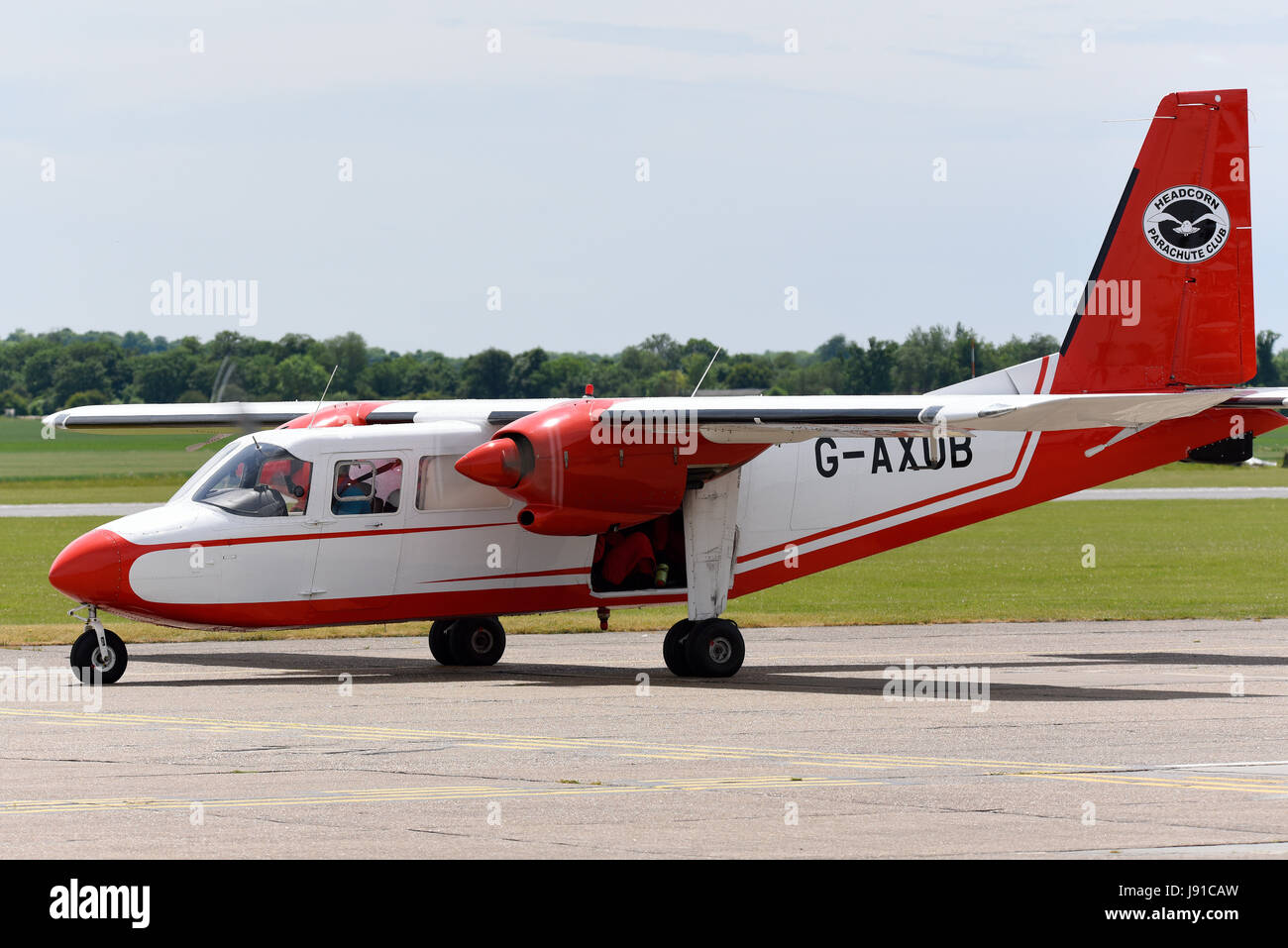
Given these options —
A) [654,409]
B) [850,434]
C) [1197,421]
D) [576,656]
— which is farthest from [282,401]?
[1197,421]

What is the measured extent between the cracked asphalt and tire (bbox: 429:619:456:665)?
15.3 inches

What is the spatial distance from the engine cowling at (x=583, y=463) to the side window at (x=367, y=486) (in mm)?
1027

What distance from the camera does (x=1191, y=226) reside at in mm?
21594

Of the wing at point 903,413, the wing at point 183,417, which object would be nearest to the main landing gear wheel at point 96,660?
the wing at point 903,413

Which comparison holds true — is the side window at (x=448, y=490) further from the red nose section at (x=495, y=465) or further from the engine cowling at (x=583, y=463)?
the red nose section at (x=495, y=465)

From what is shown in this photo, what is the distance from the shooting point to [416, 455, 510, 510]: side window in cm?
1992

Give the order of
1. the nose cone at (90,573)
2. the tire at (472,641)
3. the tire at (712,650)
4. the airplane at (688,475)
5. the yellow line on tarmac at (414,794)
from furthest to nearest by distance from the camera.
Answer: the tire at (472,641) < the tire at (712,650) < the airplane at (688,475) < the nose cone at (90,573) < the yellow line on tarmac at (414,794)

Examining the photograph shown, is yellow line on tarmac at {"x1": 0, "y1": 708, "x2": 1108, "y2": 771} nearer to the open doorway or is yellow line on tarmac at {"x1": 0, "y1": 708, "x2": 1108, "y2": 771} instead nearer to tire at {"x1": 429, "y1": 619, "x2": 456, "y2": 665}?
tire at {"x1": 429, "y1": 619, "x2": 456, "y2": 665}

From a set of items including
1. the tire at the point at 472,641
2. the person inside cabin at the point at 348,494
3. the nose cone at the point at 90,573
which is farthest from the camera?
the tire at the point at 472,641

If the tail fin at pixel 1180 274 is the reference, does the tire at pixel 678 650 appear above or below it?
below

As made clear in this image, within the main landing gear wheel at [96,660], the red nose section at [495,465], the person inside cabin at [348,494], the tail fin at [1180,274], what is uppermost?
the tail fin at [1180,274]

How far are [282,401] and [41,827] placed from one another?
1547 cm

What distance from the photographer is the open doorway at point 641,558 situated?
20.6 meters
